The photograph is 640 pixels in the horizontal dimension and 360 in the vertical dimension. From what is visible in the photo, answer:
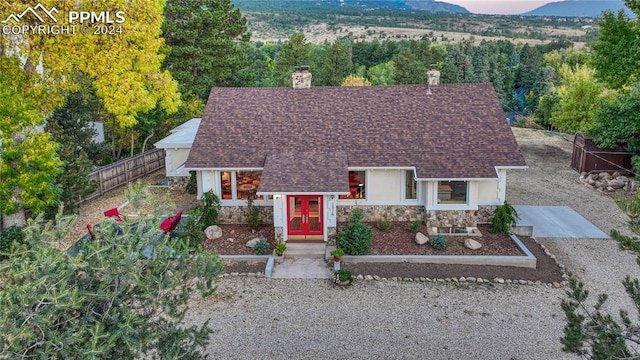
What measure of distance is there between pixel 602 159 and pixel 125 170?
86.3 ft

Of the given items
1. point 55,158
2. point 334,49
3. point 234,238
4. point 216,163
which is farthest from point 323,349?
point 334,49

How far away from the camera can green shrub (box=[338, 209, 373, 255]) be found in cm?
1545

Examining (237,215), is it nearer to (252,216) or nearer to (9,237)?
(252,216)

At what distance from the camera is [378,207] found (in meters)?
18.2

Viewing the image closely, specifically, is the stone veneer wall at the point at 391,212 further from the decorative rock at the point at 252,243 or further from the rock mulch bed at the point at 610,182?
the rock mulch bed at the point at 610,182

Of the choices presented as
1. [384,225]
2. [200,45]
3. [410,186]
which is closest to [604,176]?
[410,186]

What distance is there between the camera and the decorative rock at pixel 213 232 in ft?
56.0

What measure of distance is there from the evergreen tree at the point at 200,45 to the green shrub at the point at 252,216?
59.5 feet

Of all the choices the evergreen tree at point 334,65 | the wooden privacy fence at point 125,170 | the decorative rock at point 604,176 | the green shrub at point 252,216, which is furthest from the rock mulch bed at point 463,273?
the evergreen tree at point 334,65

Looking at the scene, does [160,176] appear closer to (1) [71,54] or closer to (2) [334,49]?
(1) [71,54]

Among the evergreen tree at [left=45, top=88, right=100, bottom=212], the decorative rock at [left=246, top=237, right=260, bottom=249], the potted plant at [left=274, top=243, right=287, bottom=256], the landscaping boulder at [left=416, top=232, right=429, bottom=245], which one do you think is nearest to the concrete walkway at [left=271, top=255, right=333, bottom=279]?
the potted plant at [left=274, top=243, right=287, bottom=256]

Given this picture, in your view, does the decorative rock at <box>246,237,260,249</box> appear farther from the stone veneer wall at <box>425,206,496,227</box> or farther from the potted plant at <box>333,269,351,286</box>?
the stone veneer wall at <box>425,206,496,227</box>

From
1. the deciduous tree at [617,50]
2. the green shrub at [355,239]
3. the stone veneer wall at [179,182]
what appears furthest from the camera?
the deciduous tree at [617,50]

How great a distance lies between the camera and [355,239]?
608 inches
